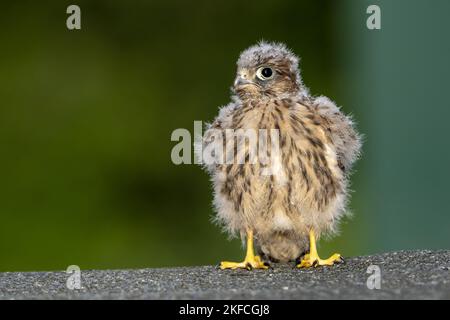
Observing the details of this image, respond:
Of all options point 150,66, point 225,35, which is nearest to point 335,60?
point 225,35

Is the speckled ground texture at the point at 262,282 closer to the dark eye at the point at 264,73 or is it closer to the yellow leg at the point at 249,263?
the yellow leg at the point at 249,263

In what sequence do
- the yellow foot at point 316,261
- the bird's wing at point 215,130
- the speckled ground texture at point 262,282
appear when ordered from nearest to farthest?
1. the speckled ground texture at point 262,282
2. the yellow foot at point 316,261
3. the bird's wing at point 215,130

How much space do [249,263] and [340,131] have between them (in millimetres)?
960

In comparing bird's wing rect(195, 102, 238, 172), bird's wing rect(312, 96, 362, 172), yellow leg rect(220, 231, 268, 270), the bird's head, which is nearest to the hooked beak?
the bird's head

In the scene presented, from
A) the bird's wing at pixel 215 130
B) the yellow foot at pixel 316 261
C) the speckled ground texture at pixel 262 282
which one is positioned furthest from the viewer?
the bird's wing at pixel 215 130

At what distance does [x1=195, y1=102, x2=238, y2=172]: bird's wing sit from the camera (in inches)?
246

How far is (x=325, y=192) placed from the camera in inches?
240

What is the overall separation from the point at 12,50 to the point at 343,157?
3966 mm

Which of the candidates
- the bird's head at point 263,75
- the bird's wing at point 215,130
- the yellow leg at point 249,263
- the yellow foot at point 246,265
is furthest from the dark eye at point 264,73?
the yellow foot at point 246,265

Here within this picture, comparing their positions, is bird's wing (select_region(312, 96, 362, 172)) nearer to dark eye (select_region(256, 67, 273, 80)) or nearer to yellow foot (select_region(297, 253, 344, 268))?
dark eye (select_region(256, 67, 273, 80))

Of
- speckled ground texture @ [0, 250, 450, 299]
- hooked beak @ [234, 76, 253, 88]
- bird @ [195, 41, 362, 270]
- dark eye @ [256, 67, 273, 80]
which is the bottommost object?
speckled ground texture @ [0, 250, 450, 299]

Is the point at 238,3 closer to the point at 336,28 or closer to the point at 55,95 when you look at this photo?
the point at 336,28

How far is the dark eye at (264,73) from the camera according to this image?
630 cm

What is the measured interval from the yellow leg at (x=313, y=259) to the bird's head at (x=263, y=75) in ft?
2.87
